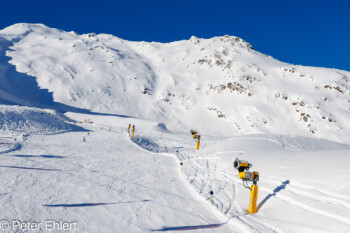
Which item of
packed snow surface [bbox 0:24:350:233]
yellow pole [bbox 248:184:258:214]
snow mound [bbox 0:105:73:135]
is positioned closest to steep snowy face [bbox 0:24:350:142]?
packed snow surface [bbox 0:24:350:233]

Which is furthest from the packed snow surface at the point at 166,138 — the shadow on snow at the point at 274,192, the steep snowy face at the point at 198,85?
the steep snowy face at the point at 198,85

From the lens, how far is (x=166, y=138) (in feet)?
111

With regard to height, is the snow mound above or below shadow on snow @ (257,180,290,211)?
above

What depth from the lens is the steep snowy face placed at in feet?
183

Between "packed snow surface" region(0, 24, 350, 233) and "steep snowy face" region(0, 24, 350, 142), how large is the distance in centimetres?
39

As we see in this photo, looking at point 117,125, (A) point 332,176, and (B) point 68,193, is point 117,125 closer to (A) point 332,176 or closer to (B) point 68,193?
(B) point 68,193

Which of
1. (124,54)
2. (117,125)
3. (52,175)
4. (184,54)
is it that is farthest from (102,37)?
(52,175)

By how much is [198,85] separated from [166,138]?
44328mm

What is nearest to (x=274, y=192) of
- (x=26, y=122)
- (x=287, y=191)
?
(x=287, y=191)

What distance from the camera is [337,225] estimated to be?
577 cm

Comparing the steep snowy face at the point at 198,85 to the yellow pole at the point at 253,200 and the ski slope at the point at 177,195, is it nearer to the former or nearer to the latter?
the ski slope at the point at 177,195

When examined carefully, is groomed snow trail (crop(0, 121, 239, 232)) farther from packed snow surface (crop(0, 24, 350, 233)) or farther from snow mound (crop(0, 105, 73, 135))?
snow mound (crop(0, 105, 73, 135))

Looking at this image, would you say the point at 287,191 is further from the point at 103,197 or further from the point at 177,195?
the point at 103,197

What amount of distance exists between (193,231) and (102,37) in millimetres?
119235
